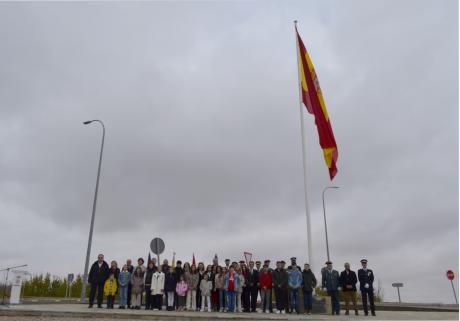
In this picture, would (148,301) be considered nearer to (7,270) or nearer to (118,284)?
(118,284)

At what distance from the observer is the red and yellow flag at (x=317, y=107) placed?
17.2 metres

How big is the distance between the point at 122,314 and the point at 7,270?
30.7 ft

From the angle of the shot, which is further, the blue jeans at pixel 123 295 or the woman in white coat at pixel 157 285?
the blue jeans at pixel 123 295

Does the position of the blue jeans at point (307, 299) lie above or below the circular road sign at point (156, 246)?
below

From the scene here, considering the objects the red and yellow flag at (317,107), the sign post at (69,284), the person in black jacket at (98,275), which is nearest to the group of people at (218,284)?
the person in black jacket at (98,275)

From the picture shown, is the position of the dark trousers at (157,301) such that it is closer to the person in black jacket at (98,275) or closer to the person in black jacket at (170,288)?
the person in black jacket at (170,288)

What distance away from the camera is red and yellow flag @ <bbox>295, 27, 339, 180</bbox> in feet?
56.5

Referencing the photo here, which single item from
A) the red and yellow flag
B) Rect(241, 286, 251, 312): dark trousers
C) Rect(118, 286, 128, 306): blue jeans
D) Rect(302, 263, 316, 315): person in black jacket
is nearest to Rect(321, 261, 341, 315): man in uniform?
Rect(302, 263, 316, 315): person in black jacket

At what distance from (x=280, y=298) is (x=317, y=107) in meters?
7.83

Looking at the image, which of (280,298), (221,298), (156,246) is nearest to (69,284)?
(156,246)

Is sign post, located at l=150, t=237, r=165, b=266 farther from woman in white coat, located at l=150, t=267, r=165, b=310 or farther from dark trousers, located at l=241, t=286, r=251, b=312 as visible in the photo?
dark trousers, located at l=241, t=286, r=251, b=312

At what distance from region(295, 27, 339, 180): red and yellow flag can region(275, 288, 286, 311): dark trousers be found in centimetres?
491

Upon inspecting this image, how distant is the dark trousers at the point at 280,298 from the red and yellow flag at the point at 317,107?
16.1ft

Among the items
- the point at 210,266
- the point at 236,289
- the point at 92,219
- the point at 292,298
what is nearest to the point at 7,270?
the point at 92,219
